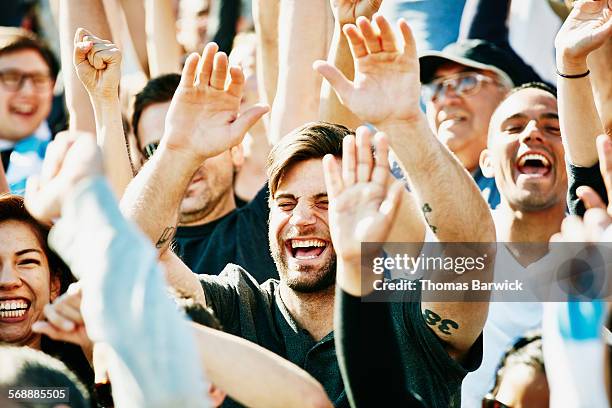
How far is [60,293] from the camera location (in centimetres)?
319

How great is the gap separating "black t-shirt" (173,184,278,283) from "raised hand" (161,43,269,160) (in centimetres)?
65

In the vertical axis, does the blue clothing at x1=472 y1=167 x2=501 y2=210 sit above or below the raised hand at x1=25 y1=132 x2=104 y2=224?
below

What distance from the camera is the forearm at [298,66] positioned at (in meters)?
3.72

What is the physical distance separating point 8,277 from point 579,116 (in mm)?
1587

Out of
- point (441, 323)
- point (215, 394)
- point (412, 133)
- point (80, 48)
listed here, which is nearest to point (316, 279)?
point (441, 323)

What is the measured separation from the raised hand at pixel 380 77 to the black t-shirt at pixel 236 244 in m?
0.88

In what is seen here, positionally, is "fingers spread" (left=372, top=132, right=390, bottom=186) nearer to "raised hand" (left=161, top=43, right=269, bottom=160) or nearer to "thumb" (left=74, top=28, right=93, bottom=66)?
"raised hand" (left=161, top=43, right=269, bottom=160)

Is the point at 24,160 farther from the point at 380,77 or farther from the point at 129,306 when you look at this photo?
the point at 129,306

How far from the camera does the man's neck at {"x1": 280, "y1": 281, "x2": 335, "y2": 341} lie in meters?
3.14

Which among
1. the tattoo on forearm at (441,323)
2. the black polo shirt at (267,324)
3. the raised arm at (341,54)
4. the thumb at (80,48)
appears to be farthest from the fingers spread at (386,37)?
the thumb at (80,48)

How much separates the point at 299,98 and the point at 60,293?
1.03 m

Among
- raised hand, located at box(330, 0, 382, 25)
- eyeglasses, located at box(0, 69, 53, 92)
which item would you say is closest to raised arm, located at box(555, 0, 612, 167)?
raised hand, located at box(330, 0, 382, 25)

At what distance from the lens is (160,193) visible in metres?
3.05

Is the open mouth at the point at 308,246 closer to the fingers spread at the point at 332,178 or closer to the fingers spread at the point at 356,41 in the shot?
the fingers spread at the point at 356,41
